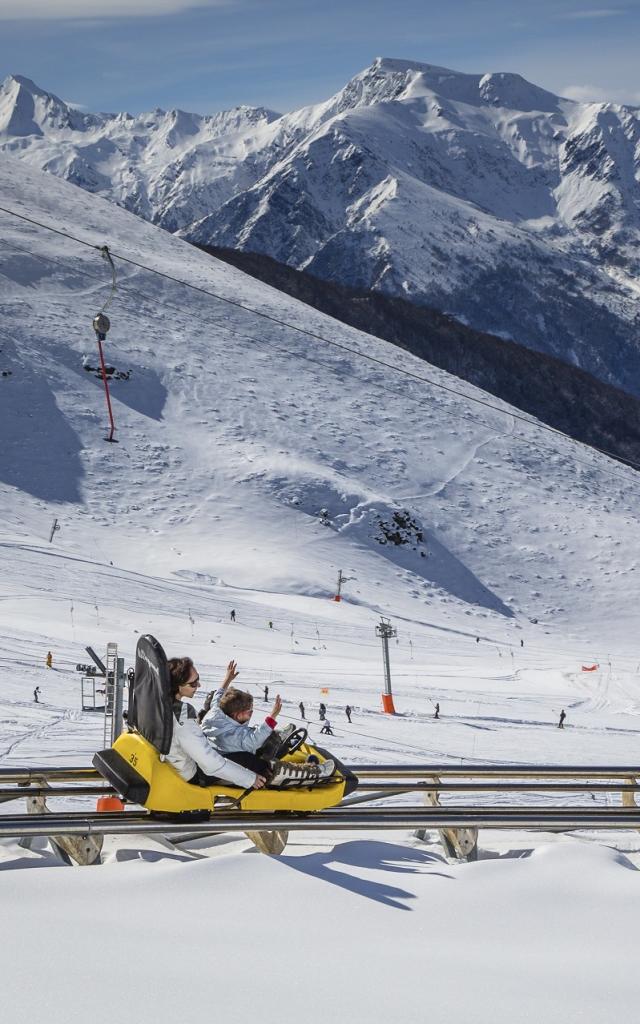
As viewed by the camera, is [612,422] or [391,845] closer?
[391,845]

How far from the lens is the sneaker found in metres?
6.96

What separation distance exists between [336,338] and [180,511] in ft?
88.4

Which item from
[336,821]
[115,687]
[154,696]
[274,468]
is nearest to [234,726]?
[154,696]

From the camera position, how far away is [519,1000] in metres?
4.73

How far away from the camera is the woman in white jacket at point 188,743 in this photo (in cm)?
673

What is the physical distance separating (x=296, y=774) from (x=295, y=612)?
1388 inches

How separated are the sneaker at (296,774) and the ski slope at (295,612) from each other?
494 mm

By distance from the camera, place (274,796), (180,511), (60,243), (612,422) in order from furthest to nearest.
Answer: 1. (612,422)
2. (60,243)
3. (180,511)
4. (274,796)

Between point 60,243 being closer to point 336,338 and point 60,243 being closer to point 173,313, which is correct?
point 173,313

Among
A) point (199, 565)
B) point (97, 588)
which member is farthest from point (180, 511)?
point (97, 588)

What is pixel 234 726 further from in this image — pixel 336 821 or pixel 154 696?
pixel 336 821

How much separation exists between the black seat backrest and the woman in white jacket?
0.14 m

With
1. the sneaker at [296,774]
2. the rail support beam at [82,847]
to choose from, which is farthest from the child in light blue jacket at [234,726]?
the rail support beam at [82,847]

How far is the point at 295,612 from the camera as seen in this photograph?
42188 millimetres
